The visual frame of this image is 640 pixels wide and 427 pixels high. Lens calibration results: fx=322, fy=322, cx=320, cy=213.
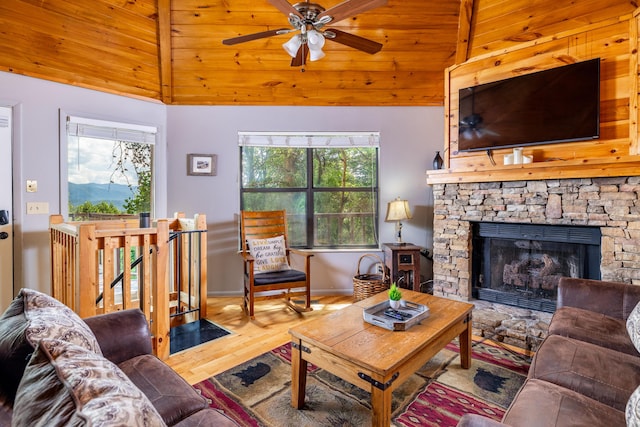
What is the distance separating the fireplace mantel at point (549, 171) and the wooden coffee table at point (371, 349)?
1.32 meters

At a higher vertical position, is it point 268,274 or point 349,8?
point 349,8

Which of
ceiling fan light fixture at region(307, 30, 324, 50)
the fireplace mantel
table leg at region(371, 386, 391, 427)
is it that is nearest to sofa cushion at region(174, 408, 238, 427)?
table leg at region(371, 386, 391, 427)

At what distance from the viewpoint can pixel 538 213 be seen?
2719 mm

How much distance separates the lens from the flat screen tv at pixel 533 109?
2.55 metres

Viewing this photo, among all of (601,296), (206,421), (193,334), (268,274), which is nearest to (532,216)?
(601,296)

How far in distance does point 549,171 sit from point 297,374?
2.46 meters

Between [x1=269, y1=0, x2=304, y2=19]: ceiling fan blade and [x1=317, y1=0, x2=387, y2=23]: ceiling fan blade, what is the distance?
15cm

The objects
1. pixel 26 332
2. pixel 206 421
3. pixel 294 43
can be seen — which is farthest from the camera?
pixel 294 43

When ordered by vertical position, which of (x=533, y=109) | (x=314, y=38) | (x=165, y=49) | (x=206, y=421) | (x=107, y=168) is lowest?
(x=206, y=421)

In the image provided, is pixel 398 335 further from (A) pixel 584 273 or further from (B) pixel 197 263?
(B) pixel 197 263

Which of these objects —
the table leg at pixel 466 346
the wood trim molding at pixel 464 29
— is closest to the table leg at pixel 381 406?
the table leg at pixel 466 346

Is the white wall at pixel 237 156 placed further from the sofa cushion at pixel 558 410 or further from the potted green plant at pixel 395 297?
the sofa cushion at pixel 558 410

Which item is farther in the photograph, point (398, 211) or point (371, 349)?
point (398, 211)

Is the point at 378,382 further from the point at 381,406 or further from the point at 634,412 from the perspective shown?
the point at 634,412
